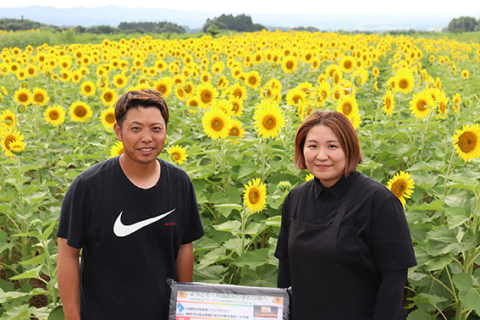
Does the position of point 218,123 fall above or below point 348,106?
below

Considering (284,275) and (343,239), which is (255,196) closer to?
(284,275)

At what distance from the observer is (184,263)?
2678 millimetres

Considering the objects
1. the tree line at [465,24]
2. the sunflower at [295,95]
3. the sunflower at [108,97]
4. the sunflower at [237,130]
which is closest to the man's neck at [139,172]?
the sunflower at [237,130]

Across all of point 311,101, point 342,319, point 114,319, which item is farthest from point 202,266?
point 311,101

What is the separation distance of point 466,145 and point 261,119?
1744 mm

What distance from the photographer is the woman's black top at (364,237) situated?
6.57ft

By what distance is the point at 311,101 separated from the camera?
5.38 meters

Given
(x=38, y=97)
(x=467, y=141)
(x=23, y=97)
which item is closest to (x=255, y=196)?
(x=467, y=141)

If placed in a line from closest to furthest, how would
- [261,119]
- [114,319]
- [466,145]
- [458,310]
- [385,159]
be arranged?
[114,319] → [458,310] → [466,145] → [261,119] → [385,159]

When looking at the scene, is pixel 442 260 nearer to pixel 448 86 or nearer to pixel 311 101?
pixel 311 101

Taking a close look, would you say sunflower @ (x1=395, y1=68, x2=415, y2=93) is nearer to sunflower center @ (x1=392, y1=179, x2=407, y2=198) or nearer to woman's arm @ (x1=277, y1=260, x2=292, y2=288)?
sunflower center @ (x1=392, y1=179, x2=407, y2=198)

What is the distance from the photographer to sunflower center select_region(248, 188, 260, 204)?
295 cm

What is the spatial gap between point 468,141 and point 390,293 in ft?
5.98

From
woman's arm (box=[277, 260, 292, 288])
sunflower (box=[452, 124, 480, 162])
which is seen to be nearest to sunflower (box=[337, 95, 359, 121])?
sunflower (box=[452, 124, 480, 162])
